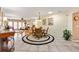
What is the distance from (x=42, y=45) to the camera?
1.89 meters

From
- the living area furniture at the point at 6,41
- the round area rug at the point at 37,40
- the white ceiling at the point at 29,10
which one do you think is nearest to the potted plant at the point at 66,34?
the round area rug at the point at 37,40

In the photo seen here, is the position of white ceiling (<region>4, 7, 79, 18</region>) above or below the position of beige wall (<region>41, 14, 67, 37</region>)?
above

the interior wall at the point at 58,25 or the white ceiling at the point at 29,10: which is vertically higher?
the white ceiling at the point at 29,10

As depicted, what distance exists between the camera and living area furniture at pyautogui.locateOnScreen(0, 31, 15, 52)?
73.1 inches

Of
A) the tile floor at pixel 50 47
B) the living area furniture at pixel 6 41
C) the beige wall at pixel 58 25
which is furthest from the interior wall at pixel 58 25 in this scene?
the living area furniture at pixel 6 41

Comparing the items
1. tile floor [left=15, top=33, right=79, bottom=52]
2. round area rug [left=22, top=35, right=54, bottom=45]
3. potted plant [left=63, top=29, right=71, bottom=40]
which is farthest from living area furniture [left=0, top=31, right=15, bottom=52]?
potted plant [left=63, top=29, right=71, bottom=40]

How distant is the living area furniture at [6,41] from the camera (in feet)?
6.09

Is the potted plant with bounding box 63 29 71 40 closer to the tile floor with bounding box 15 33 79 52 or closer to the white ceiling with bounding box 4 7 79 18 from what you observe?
the tile floor with bounding box 15 33 79 52

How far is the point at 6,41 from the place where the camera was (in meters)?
1.87

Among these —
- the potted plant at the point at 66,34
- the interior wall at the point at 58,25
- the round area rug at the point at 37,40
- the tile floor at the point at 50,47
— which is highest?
the interior wall at the point at 58,25

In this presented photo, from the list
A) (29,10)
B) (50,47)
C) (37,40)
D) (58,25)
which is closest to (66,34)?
(58,25)

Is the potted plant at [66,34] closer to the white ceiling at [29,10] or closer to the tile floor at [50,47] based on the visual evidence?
the tile floor at [50,47]
